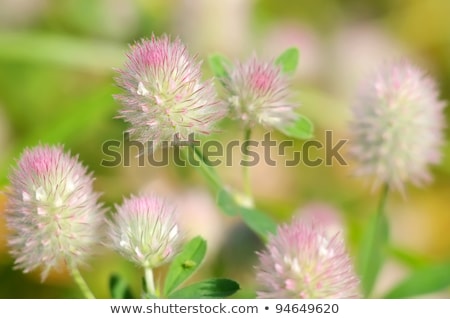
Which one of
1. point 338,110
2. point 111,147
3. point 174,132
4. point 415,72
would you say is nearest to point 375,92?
point 415,72

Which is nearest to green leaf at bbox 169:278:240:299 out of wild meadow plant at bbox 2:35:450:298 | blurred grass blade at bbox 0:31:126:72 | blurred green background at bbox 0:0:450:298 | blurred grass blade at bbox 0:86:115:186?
wild meadow plant at bbox 2:35:450:298

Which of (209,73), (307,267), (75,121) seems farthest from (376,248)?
(75,121)

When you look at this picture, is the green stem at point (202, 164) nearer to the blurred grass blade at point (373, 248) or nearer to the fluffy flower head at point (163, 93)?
the fluffy flower head at point (163, 93)

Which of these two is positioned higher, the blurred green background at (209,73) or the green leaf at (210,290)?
the blurred green background at (209,73)

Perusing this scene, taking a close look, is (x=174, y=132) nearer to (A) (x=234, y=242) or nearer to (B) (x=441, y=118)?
(B) (x=441, y=118)

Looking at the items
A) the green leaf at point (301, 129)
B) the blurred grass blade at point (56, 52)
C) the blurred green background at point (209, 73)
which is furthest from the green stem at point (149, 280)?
the blurred grass blade at point (56, 52)

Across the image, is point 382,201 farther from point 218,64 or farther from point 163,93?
A: point 163,93
